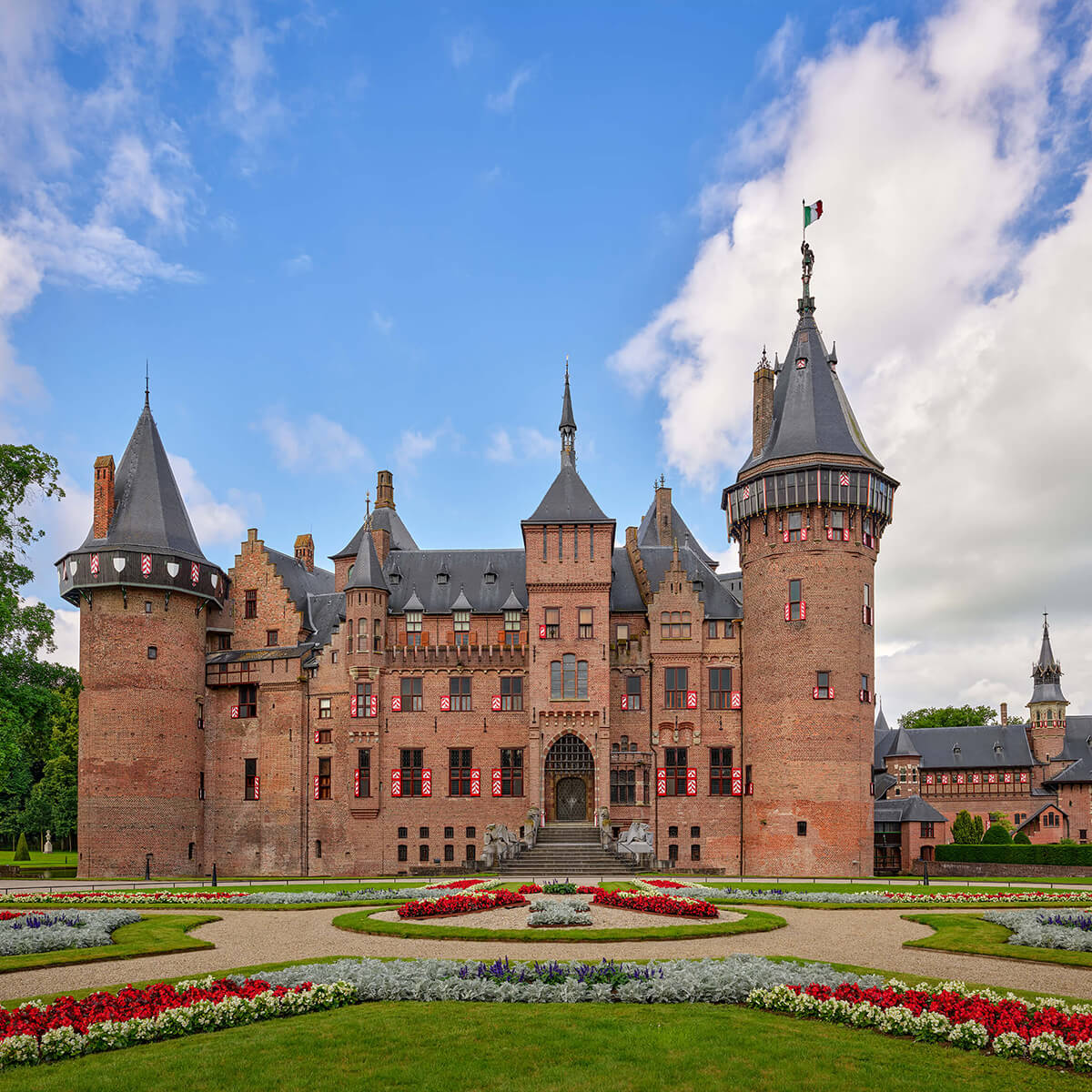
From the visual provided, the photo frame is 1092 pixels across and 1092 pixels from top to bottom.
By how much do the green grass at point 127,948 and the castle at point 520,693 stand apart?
91.9 feet

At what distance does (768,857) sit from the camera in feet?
169

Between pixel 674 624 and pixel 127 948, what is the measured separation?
37.5m

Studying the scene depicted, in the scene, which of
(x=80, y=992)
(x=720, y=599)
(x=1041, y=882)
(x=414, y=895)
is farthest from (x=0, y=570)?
(x=1041, y=882)

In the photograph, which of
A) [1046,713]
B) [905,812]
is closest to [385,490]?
[905,812]

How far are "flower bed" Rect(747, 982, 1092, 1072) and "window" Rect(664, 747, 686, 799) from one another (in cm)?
3896

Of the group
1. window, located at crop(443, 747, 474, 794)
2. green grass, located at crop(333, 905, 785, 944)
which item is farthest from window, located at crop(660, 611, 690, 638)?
green grass, located at crop(333, 905, 785, 944)

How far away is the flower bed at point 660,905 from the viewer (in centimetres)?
2594

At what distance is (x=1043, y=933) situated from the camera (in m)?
22.1

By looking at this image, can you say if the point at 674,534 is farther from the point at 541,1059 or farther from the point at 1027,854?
the point at 541,1059

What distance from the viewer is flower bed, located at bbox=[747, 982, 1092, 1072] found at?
1246 centimetres

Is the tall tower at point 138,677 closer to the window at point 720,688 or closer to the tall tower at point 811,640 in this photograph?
the window at point 720,688

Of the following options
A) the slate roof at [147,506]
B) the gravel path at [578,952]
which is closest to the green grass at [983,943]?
the gravel path at [578,952]

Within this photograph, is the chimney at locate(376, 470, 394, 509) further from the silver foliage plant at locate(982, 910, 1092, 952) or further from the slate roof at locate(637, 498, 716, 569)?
the silver foliage plant at locate(982, 910, 1092, 952)

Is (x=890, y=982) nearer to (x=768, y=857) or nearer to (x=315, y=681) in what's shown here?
(x=768, y=857)
